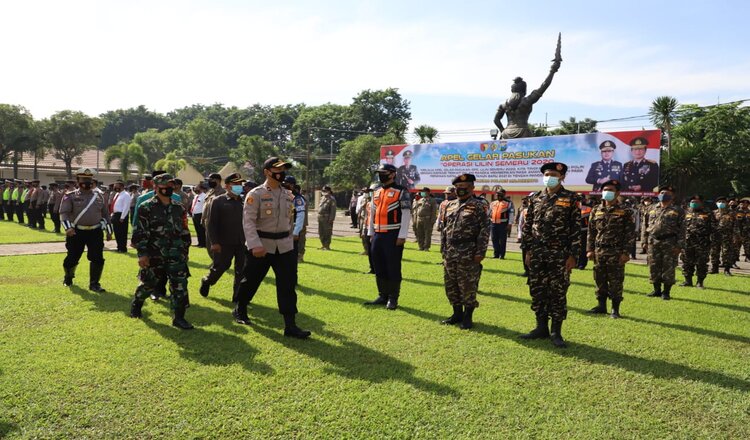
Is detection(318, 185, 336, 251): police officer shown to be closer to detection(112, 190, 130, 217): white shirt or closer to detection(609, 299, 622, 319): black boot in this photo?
detection(112, 190, 130, 217): white shirt

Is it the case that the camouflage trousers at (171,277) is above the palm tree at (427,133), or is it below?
below

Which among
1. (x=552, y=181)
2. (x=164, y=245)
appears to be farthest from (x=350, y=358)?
(x=552, y=181)

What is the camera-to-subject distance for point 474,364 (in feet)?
16.5

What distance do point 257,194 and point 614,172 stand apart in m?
20.0

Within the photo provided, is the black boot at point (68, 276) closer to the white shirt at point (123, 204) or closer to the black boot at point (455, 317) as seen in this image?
the white shirt at point (123, 204)

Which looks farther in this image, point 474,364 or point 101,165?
point 101,165

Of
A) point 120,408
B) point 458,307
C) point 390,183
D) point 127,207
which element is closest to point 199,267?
point 127,207

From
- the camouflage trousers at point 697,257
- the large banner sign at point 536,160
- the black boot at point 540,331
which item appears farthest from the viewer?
the large banner sign at point 536,160

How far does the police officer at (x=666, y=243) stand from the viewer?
29.0 feet

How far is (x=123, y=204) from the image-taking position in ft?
43.1

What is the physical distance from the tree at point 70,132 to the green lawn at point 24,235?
26.3 m

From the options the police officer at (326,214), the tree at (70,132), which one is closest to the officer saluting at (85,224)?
the police officer at (326,214)

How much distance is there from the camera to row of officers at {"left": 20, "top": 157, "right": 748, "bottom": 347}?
5805mm

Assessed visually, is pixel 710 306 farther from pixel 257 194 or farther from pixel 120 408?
pixel 120 408
